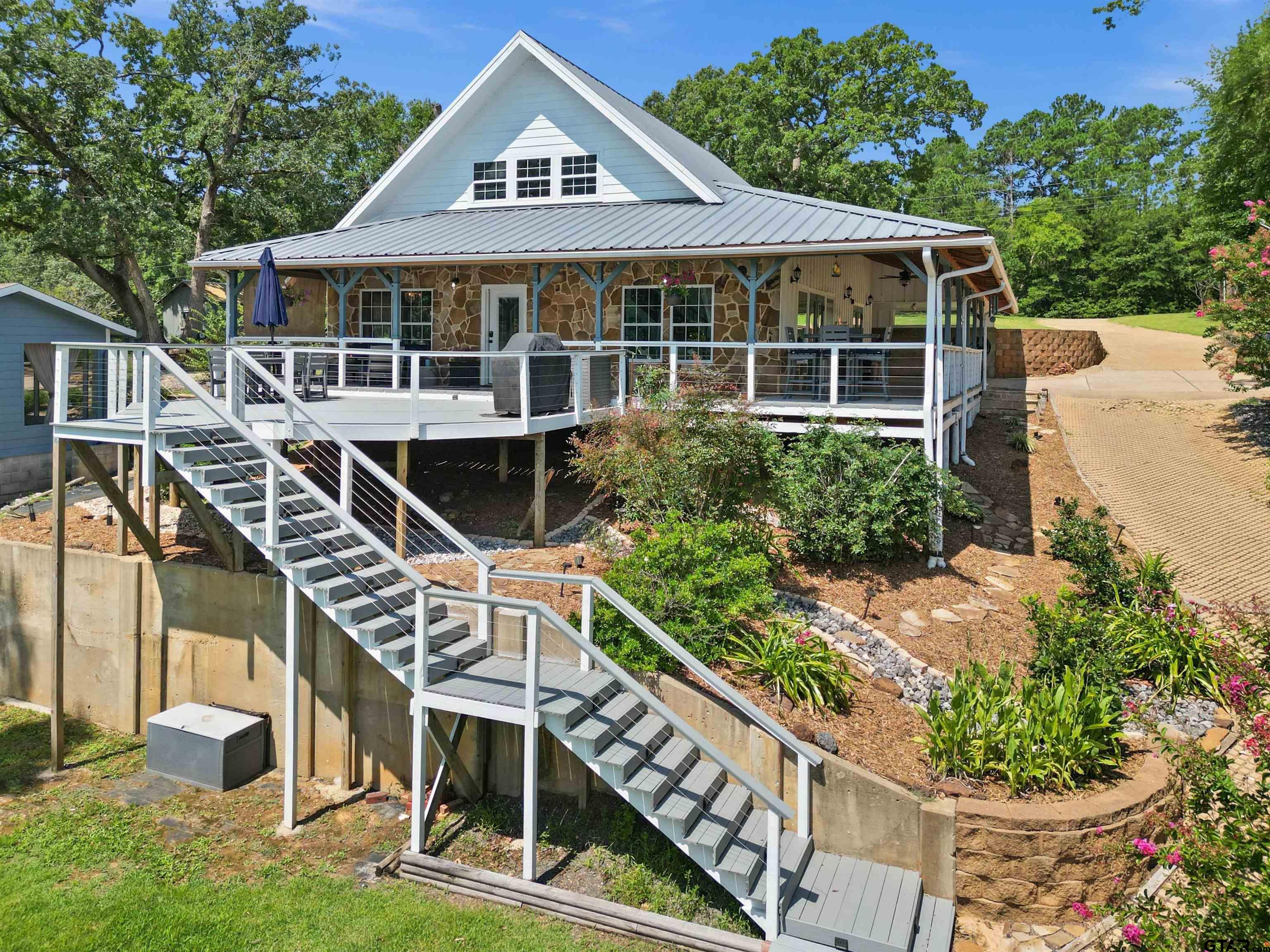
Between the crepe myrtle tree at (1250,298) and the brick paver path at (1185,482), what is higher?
the crepe myrtle tree at (1250,298)

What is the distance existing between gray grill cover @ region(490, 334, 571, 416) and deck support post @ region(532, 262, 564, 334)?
6.52 feet

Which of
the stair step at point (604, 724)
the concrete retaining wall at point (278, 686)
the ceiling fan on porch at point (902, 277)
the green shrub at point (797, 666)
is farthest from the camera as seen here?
the ceiling fan on porch at point (902, 277)

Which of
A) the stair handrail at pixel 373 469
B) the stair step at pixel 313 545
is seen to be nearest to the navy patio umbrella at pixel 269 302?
the stair handrail at pixel 373 469

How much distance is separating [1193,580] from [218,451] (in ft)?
41.4

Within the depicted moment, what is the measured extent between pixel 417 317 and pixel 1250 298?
51.9 ft

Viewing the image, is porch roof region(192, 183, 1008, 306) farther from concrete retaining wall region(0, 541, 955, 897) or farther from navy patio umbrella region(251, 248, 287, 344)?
concrete retaining wall region(0, 541, 955, 897)

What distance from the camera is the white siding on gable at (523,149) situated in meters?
18.4

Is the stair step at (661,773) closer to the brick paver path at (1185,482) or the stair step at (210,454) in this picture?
the stair step at (210,454)

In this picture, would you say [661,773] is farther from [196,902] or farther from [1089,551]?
[1089,551]

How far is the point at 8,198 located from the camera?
25594 millimetres

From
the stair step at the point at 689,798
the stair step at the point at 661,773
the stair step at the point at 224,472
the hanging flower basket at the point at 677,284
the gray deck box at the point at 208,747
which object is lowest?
the gray deck box at the point at 208,747

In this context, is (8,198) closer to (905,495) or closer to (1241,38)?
(905,495)

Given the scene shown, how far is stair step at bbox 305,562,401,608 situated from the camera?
8.66 m

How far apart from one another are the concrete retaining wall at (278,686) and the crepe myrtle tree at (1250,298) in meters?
13.5
